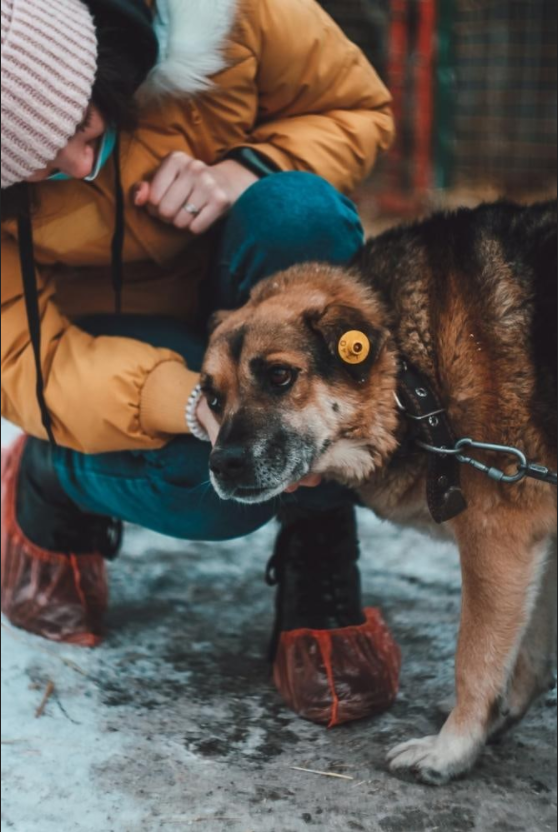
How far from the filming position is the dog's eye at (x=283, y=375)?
6.59 feet

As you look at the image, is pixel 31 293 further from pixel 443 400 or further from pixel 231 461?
pixel 443 400

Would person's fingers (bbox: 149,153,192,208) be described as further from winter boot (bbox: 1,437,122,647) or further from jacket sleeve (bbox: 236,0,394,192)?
winter boot (bbox: 1,437,122,647)

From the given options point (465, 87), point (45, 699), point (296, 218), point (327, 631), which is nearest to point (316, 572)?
point (327, 631)

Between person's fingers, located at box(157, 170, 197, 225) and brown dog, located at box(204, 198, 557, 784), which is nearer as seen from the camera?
brown dog, located at box(204, 198, 557, 784)

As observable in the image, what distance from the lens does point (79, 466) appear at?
2404mm

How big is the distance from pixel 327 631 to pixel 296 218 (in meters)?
0.92

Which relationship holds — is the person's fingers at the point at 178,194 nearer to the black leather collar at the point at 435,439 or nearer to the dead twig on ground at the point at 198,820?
the black leather collar at the point at 435,439

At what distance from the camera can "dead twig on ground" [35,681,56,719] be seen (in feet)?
7.25

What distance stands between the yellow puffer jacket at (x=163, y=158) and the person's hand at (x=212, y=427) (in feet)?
0.15

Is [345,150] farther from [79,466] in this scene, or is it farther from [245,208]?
[79,466]

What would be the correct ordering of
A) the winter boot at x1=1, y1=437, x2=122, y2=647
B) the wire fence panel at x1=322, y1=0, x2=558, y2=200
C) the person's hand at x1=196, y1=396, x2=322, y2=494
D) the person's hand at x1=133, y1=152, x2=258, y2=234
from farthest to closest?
1. the wire fence panel at x1=322, y1=0, x2=558, y2=200
2. the winter boot at x1=1, y1=437, x2=122, y2=647
3. the person's hand at x1=133, y1=152, x2=258, y2=234
4. the person's hand at x1=196, y1=396, x2=322, y2=494

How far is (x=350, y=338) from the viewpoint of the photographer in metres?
1.98

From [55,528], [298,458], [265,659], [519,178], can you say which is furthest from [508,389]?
[519,178]

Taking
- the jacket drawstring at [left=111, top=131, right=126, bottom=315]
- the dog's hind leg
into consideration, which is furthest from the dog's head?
the dog's hind leg
